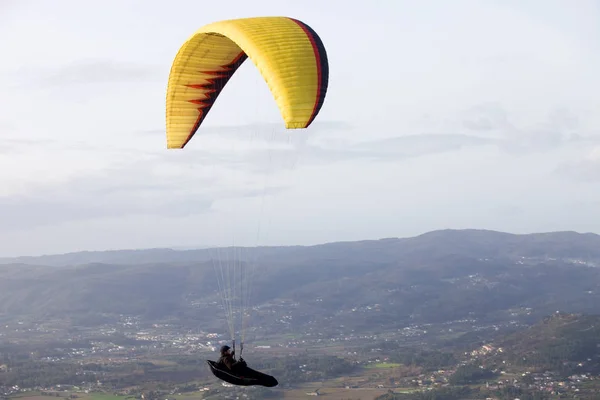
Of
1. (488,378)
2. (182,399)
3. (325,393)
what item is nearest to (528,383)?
(488,378)

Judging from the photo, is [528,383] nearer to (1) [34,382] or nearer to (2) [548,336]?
(2) [548,336]

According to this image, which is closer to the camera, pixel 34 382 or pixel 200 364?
pixel 34 382

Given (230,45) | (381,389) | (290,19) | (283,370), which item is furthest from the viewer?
(283,370)

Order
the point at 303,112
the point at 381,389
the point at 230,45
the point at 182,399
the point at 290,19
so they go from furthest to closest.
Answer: the point at 381,389 < the point at 182,399 < the point at 230,45 < the point at 290,19 < the point at 303,112

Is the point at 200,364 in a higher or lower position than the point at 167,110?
lower

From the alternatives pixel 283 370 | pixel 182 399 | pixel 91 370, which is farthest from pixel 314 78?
pixel 91 370

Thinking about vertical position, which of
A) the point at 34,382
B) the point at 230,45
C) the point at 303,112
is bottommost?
the point at 34,382
